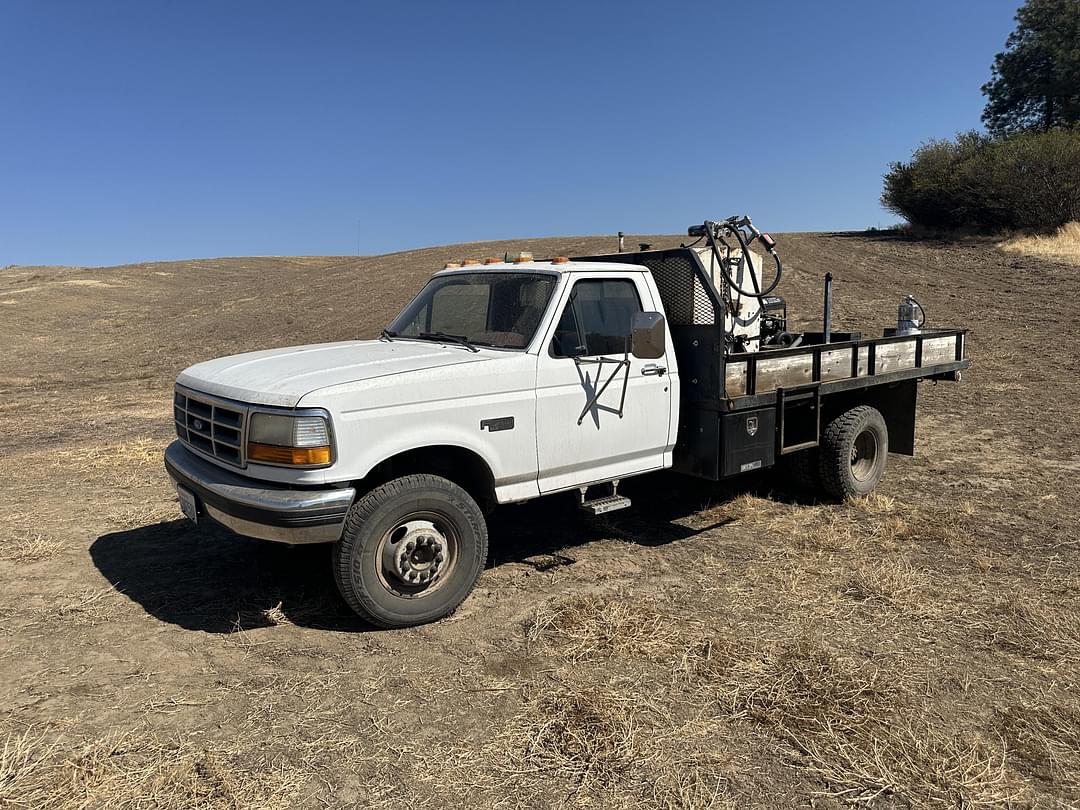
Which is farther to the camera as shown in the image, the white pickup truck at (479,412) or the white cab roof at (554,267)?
the white cab roof at (554,267)

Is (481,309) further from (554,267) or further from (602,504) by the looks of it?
(602,504)

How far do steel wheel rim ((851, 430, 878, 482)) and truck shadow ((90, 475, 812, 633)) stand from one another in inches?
42.9

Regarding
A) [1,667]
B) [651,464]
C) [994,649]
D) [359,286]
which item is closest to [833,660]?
[994,649]

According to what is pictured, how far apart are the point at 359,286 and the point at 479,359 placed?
24561 mm

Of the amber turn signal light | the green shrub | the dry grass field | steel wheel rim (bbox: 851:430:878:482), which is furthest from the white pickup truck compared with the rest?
the green shrub

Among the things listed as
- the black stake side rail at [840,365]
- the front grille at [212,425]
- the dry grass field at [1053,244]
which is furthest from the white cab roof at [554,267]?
the dry grass field at [1053,244]

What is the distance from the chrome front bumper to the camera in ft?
12.7

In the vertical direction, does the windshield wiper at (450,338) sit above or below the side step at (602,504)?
above

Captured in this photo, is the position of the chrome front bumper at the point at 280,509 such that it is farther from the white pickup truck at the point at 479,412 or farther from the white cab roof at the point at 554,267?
the white cab roof at the point at 554,267

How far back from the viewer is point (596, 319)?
5082 mm

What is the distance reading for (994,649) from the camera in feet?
13.3

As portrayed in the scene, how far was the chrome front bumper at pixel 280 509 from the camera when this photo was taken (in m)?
3.86

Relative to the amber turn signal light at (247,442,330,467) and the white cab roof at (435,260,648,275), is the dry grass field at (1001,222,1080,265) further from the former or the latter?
the amber turn signal light at (247,442,330,467)

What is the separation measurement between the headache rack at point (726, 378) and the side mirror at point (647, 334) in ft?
2.84
